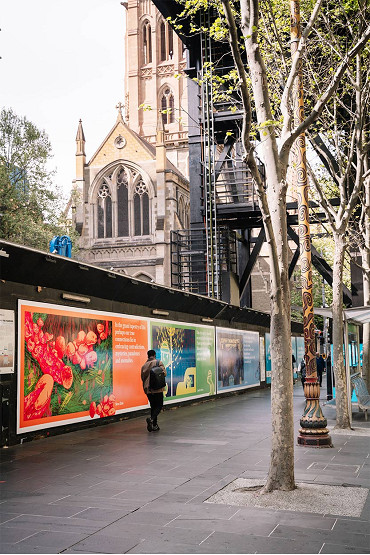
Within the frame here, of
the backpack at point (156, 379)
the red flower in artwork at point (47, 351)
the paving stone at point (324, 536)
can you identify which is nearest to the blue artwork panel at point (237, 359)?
the backpack at point (156, 379)

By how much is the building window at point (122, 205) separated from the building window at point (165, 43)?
86.8ft

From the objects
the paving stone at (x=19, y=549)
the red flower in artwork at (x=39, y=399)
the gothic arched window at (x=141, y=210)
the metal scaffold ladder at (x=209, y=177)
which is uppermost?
the gothic arched window at (x=141, y=210)

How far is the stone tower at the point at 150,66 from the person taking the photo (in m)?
75.2

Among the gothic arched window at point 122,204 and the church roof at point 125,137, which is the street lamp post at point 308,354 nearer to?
the gothic arched window at point 122,204

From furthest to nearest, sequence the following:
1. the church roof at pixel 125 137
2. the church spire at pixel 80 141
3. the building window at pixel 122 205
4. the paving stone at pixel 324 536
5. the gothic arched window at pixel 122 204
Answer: the church spire at pixel 80 141 < the church roof at pixel 125 137 < the gothic arched window at pixel 122 204 < the building window at pixel 122 205 < the paving stone at pixel 324 536

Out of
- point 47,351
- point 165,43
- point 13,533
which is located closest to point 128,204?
point 165,43

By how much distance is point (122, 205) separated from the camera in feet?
184

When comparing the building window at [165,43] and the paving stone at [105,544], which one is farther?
the building window at [165,43]

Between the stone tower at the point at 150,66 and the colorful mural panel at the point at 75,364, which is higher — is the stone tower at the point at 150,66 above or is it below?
above

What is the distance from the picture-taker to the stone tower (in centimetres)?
7525

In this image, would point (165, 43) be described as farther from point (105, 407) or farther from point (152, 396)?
point (152, 396)

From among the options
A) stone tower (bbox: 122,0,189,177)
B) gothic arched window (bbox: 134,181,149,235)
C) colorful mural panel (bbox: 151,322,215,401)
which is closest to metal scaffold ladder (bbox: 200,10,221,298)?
colorful mural panel (bbox: 151,322,215,401)

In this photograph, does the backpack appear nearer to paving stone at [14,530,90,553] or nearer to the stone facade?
paving stone at [14,530,90,553]

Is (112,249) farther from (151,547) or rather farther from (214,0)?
(151,547)
